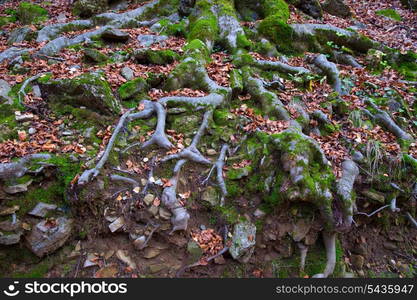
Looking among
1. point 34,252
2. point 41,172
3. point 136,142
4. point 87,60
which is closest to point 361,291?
point 136,142

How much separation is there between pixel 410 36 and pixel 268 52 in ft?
19.6

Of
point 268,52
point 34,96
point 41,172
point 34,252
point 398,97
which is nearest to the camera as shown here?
point 34,252

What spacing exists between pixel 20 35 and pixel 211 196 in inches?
284

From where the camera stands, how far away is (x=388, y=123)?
5.59m

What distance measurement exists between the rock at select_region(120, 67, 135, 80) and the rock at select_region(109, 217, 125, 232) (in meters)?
3.03

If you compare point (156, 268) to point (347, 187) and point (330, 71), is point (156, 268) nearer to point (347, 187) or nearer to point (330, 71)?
point (347, 187)

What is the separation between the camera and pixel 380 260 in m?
4.72

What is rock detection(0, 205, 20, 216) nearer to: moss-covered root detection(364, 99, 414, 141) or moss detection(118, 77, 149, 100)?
moss detection(118, 77, 149, 100)

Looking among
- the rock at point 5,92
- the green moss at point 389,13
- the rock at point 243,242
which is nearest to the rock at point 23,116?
the rock at point 5,92

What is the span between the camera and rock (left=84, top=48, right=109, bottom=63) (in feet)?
20.6

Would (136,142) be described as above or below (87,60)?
below

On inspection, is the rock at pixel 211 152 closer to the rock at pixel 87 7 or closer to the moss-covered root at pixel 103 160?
the moss-covered root at pixel 103 160

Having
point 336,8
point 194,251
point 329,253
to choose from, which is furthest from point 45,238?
point 336,8

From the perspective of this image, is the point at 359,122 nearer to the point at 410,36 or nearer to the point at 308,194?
the point at 308,194
